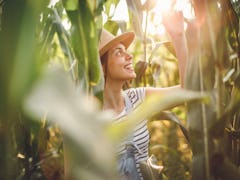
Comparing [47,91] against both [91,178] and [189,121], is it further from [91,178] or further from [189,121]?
[189,121]

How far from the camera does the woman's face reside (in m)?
0.96

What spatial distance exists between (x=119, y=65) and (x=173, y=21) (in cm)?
29

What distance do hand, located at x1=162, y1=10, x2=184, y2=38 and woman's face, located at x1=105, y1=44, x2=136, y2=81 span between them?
24cm

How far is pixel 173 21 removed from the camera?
708 millimetres

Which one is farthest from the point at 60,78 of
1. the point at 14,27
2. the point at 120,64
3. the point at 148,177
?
the point at 120,64

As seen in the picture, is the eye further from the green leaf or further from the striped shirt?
the green leaf

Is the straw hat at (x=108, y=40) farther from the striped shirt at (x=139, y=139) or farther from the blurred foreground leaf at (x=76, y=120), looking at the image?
the blurred foreground leaf at (x=76, y=120)

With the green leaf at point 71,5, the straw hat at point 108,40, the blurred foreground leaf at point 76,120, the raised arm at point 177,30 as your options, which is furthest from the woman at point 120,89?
the blurred foreground leaf at point 76,120

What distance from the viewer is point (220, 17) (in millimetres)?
572

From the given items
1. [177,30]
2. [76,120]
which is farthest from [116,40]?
[76,120]

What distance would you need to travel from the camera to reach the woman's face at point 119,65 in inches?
37.8

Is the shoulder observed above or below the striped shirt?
above

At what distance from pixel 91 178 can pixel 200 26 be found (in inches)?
13.4

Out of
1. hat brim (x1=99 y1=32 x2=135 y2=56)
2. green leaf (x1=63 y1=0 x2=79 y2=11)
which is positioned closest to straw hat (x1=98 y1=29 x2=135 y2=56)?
hat brim (x1=99 y1=32 x2=135 y2=56)
